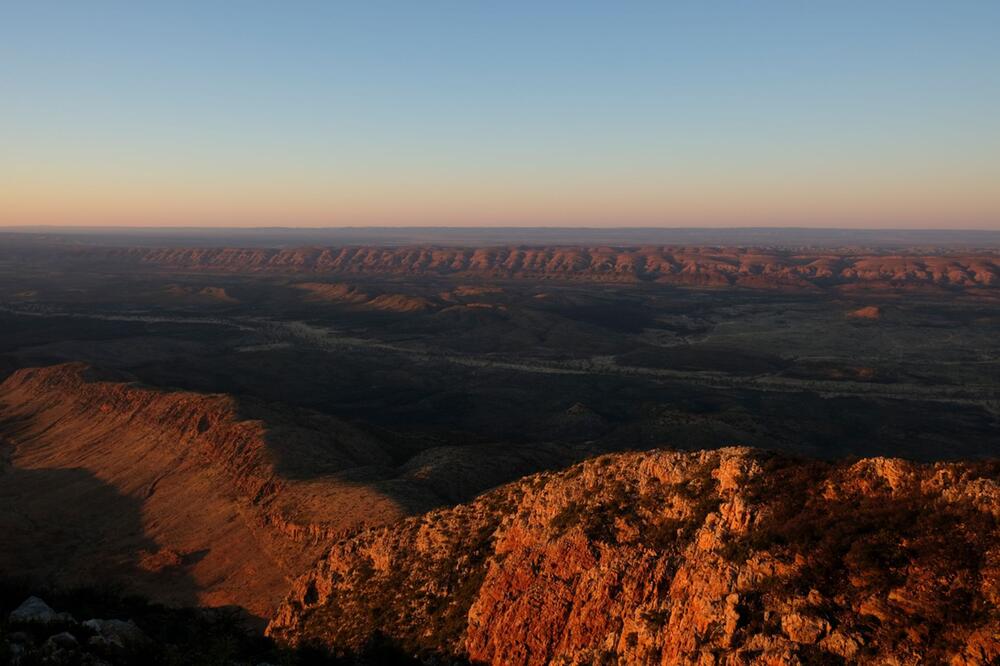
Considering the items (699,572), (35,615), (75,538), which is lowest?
(75,538)

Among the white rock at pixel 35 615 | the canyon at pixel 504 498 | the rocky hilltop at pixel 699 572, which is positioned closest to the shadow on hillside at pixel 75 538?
the canyon at pixel 504 498

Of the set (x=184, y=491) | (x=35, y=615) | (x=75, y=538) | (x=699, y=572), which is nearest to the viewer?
(x=699, y=572)

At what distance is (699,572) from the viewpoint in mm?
18016

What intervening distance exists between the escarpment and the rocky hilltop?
38.0 feet

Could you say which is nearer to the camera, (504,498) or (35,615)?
(35,615)

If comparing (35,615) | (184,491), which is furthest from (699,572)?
(184,491)

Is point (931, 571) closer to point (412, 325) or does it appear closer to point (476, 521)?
point (476, 521)

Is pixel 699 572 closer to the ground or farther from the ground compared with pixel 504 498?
farther from the ground

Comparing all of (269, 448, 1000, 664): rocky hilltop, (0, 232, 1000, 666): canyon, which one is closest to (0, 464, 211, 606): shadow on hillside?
(0, 232, 1000, 666): canyon

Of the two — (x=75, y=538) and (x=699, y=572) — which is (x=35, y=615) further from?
(x=75, y=538)

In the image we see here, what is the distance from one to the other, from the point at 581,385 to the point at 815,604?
8068cm

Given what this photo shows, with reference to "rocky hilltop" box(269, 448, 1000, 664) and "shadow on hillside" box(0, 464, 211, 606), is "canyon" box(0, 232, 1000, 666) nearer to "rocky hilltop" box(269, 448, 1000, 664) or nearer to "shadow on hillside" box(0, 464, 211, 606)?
"rocky hilltop" box(269, 448, 1000, 664)

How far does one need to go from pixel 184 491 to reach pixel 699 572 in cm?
4172

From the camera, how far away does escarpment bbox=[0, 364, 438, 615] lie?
38531 mm
